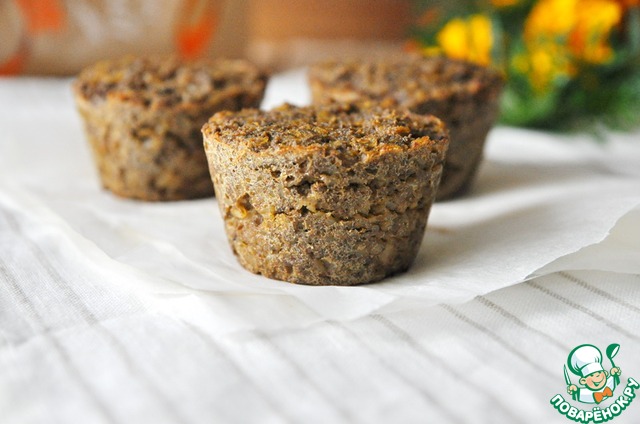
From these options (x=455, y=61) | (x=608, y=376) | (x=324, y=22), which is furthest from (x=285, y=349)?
(x=324, y=22)

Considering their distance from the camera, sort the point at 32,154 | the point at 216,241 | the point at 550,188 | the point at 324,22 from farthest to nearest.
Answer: the point at 324,22 < the point at 32,154 < the point at 550,188 < the point at 216,241


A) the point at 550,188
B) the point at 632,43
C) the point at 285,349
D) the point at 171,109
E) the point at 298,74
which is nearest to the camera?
the point at 285,349

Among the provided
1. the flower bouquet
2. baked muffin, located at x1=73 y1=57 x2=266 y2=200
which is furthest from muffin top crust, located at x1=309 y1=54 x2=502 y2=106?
the flower bouquet

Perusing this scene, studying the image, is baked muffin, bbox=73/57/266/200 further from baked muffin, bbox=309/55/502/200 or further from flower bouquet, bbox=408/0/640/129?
flower bouquet, bbox=408/0/640/129

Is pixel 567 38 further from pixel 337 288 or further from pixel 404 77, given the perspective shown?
pixel 337 288

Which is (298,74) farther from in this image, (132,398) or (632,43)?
(132,398)

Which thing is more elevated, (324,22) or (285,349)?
(324,22)

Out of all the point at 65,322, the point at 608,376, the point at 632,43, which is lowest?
the point at 608,376

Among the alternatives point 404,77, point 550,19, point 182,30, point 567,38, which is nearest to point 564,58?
point 567,38
